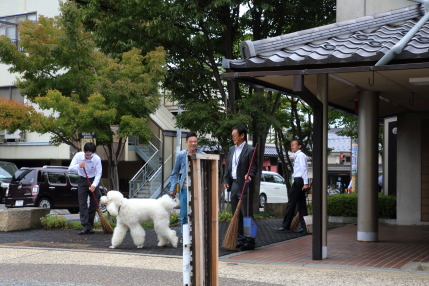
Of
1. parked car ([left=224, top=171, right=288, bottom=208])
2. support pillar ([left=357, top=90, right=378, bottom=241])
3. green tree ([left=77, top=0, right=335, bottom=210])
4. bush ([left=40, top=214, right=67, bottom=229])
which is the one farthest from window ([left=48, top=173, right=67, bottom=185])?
support pillar ([left=357, top=90, right=378, bottom=241])

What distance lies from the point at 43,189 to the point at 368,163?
13.8m

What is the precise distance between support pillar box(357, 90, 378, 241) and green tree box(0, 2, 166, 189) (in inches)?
196

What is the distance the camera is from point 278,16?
53.4 ft

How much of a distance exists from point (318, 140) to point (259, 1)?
23.6 feet

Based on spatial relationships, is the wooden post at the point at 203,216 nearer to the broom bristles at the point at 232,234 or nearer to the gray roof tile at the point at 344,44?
the gray roof tile at the point at 344,44

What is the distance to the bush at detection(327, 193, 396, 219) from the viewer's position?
15.0 metres

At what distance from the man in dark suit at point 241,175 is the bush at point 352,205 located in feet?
20.3

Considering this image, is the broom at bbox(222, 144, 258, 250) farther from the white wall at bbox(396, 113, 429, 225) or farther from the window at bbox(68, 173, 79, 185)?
the window at bbox(68, 173, 79, 185)

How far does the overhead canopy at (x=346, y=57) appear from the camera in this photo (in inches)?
296

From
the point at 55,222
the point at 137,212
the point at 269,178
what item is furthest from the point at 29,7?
the point at 137,212

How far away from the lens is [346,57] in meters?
7.60

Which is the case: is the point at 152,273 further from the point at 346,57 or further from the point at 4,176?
the point at 4,176

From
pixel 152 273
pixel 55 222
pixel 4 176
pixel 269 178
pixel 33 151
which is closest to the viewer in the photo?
pixel 152 273

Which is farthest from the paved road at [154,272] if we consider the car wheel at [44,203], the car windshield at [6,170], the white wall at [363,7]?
the car windshield at [6,170]
